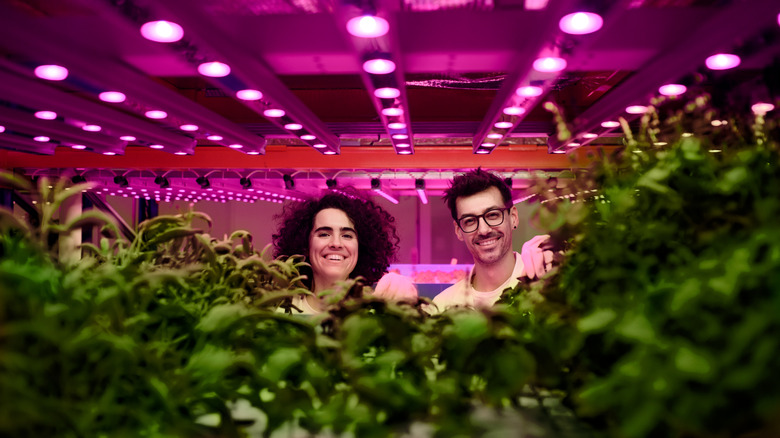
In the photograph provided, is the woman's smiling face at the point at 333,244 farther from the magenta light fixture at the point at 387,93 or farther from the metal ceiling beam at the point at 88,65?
the metal ceiling beam at the point at 88,65

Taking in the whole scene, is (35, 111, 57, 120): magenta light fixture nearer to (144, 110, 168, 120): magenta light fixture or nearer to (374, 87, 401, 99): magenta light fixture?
(144, 110, 168, 120): magenta light fixture

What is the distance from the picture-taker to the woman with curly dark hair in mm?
3078

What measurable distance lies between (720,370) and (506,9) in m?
2.31

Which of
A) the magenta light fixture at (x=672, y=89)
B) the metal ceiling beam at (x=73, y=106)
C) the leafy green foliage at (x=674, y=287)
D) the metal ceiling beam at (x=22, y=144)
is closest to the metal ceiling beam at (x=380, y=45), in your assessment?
the leafy green foliage at (x=674, y=287)

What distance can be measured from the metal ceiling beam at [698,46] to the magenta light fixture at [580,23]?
36 centimetres

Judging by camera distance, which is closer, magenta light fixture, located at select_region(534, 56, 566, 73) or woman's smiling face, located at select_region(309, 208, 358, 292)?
magenta light fixture, located at select_region(534, 56, 566, 73)

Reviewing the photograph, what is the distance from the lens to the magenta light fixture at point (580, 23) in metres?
1.77

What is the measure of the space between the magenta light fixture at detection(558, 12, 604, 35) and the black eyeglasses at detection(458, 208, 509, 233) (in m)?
1.49

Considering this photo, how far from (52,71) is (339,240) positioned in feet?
5.54

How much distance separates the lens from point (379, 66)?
2.24 m

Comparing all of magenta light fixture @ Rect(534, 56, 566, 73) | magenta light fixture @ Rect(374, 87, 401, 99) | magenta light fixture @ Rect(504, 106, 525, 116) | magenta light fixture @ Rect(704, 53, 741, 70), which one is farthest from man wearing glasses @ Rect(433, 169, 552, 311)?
magenta light fixture @ Rect(704, 53, 741, 70)

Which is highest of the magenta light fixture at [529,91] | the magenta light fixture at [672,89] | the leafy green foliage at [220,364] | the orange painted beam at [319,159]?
the orange painted beam at [319,159]

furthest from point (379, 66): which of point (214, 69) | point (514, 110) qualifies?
point (514, 110)

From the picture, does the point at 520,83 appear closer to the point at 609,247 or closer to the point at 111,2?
the point at 111,2
